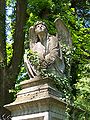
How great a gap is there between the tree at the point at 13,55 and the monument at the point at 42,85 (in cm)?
434

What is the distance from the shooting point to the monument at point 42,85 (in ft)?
19.0

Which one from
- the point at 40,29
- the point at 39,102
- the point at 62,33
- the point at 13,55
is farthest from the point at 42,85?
the point at 13,55

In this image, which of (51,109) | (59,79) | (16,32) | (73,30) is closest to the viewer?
(51,109)

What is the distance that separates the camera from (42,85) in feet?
19.8

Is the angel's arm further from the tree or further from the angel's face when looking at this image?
the tree

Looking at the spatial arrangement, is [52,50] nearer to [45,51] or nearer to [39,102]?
[45,51]

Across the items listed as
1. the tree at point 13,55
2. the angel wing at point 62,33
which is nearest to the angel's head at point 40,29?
the angel wing at point 62,33

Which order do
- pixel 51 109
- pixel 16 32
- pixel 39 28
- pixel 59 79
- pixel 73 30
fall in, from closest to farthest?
pixel 51 109 < pixel 59 79 < pixel 39 28 < pixel 16 32 < pixel 73 30

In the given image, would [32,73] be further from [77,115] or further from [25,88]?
[77,115]

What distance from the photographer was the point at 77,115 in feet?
Answer: 22.7

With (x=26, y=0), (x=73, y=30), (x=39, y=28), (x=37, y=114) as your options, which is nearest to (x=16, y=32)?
(x=26, y=0)

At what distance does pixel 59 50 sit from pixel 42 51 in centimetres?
36

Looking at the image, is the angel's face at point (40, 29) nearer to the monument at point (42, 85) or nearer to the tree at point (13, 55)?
the monument at point (42, 85)

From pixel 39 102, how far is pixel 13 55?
627 centimetres
